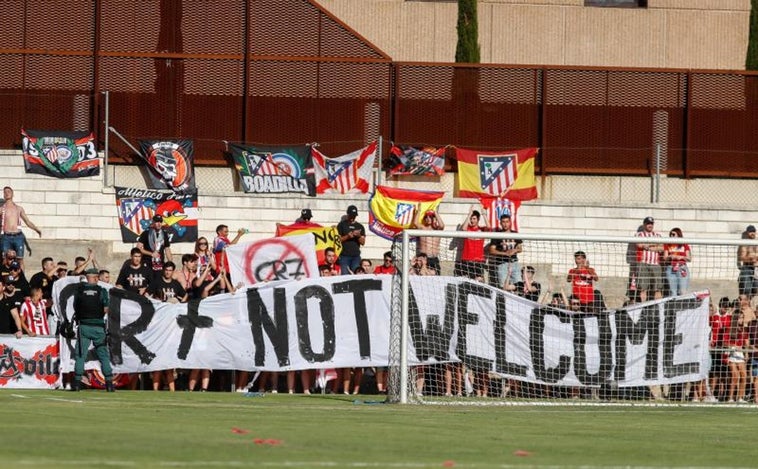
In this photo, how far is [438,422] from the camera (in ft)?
49.3

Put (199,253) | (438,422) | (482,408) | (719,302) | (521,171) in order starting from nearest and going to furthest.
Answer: (438,422) < (482,408) < (719,302) < (199,253) < (521,171)

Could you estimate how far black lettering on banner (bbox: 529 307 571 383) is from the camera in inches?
788

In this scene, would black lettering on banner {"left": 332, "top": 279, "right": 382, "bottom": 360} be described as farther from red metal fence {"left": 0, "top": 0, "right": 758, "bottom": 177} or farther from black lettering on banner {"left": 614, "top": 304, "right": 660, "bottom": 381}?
red metal fence {"left": 0, "top": 0, "right": 758, "bottom": 177}

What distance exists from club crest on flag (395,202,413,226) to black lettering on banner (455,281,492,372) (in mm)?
6823

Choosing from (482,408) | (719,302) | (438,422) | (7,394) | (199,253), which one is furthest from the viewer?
(199,253)

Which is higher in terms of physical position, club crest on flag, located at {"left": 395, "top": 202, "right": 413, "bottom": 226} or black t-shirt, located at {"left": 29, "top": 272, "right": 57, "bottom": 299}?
club crest on flag, located at {"left": 395, "top": 202, "right": 413, "bottom": 226}

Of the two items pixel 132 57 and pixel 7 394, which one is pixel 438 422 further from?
pixel 132 57

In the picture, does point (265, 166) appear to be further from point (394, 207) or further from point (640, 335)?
point (640, 335)

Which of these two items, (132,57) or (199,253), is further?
(132,57)

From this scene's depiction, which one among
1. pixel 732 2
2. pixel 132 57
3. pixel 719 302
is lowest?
pixel 719 302

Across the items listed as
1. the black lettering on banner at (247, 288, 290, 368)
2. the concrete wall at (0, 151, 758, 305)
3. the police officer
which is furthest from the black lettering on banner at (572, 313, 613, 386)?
the concrete wall at (0, 151, 758, 305)

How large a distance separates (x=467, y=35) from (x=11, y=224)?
1365cm

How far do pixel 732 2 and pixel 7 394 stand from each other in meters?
25.7

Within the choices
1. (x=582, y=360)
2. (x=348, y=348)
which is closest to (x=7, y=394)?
(x=348, y=348)
